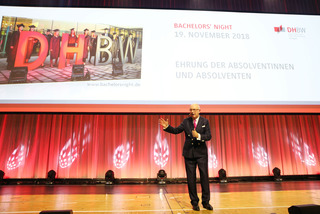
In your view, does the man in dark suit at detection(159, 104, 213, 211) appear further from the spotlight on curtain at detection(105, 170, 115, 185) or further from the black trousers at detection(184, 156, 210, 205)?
the spotlight on curtain at detection(105, 170, 115, 185)

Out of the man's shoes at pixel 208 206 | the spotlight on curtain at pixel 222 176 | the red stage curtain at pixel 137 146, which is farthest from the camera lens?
the red stage curtain at pixel 137 146

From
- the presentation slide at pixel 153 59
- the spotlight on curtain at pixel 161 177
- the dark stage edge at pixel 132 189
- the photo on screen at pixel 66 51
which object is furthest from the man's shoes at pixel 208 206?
the spotlight on curtain at pixel 161 177

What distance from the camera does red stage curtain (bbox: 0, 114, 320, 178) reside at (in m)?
4.94

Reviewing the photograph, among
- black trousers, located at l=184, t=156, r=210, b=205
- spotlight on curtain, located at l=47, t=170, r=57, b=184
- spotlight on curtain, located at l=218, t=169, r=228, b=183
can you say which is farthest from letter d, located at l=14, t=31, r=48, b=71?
spotlight on curtain, located at l=218, t=169, r=228, b=183

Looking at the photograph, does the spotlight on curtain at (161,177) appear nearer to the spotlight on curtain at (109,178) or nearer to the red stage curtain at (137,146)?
the red stage curtain at (137,146)

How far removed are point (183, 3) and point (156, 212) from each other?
13.5ft

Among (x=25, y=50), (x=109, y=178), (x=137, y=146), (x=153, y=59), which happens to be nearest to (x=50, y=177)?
(x=109, y=178)

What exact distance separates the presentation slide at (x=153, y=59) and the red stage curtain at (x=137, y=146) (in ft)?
5.48

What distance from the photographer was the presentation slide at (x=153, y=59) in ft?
11.5

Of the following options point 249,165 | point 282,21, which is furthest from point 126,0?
point 249,165

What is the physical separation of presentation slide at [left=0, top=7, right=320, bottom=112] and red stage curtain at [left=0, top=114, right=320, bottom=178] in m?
1.67

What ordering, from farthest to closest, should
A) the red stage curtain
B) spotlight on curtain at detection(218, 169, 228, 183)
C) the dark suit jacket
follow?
the red stage curtain
spotlight on curtain at detection(218, 169, 228, 183)
the dark suit jacket

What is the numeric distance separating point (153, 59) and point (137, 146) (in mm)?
2344

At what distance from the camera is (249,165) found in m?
5.25
